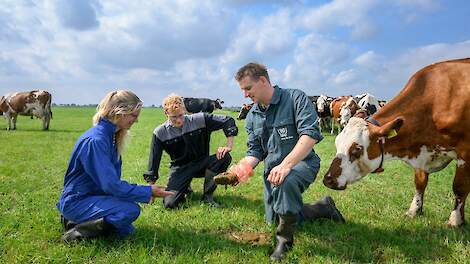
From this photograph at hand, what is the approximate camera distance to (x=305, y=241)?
500cm

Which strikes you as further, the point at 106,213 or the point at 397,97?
the point at 397,97

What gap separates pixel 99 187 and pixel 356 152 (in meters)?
3.20

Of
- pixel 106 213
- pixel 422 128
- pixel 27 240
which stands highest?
pixel 422 128

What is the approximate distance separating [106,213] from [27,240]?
1154mm

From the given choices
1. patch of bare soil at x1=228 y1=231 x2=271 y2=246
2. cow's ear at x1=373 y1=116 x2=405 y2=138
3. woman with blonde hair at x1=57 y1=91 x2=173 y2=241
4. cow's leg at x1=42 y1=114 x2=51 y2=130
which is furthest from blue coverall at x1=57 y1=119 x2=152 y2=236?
cow's leg at x1=42 y1=114 x2=51 y2=130

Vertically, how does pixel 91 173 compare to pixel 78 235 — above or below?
above

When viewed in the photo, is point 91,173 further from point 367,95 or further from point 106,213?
point 367,95

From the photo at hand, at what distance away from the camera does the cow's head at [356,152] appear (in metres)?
5.20

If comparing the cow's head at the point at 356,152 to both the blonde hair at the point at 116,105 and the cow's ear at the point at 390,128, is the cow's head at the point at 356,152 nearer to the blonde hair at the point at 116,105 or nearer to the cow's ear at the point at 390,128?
the cow's ear at the point at 390,128

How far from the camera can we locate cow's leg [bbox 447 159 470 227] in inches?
225

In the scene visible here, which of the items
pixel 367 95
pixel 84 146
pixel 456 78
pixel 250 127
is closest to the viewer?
pixel 84 146

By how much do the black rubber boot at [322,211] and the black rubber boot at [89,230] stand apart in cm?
259

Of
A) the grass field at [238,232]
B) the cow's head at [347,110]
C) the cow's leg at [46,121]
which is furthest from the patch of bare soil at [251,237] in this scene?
the cow's leg at [46,121]

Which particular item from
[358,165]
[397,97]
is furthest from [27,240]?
[397,97]
